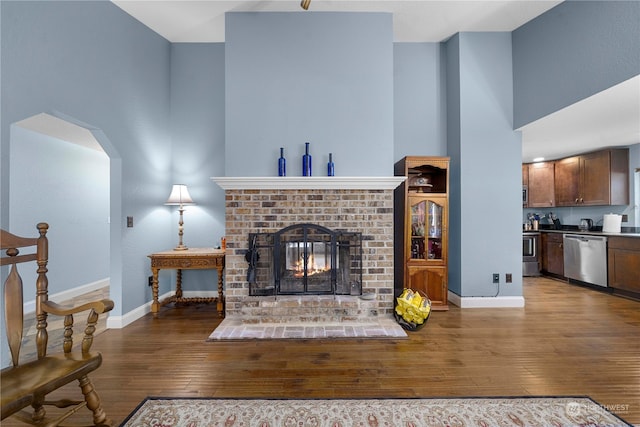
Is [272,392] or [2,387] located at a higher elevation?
[2,387]

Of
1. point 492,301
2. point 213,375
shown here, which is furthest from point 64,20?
point 492,301

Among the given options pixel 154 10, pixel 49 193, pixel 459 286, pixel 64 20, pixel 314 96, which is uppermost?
pixel 154 10

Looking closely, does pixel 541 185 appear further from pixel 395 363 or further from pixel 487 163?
pixel 395 363

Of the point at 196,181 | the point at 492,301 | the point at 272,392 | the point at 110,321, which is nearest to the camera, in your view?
the point at 272,392

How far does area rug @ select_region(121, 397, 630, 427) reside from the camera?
165 centimetres

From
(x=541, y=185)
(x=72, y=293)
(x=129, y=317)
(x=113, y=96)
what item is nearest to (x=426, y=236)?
(x=129, y=317)

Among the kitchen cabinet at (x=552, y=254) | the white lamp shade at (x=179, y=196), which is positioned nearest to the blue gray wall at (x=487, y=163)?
the kitchen cabinet at (x=552, y=254)

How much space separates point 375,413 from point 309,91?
9.88 ft

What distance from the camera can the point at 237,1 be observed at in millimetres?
3043

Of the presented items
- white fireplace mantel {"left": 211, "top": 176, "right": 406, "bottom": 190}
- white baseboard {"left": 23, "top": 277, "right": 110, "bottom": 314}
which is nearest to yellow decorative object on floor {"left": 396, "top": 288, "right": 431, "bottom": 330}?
white fireplace mantel {"left": 211, "top": 176, "right": 406, "bottom": 190}

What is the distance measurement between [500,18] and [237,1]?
3038 mm

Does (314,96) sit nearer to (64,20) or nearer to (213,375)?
(64,20)

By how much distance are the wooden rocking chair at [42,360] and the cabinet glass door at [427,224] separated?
3097 mm

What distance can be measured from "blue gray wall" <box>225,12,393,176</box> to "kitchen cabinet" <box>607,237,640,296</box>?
3734 millimetres
